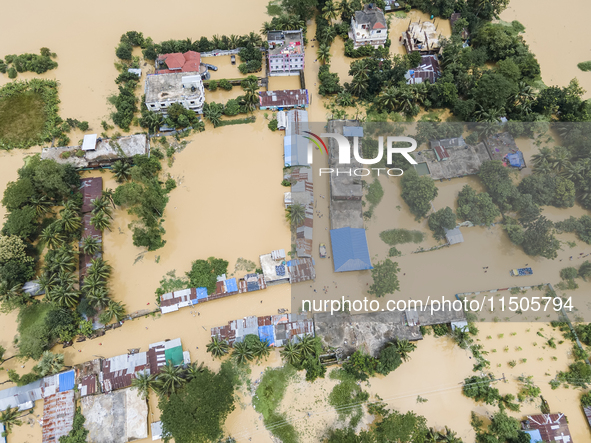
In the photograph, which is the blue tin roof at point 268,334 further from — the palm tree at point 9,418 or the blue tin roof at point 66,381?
the palm tree at point 9,418

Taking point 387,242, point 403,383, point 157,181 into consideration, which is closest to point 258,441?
point 403,383

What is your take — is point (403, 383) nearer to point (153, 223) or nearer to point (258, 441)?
point (258, 441)

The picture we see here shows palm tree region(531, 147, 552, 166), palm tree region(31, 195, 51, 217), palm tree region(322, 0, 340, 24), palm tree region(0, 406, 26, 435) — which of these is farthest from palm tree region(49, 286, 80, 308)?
palm tree region(531, 147, 552, 166)

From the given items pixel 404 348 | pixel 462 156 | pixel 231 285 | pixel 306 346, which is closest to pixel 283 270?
pixel 231 285

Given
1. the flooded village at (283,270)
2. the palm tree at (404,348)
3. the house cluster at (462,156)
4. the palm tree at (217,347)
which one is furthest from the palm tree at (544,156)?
the palm tree at (217,347)

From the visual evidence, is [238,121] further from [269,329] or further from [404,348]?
[404,348]

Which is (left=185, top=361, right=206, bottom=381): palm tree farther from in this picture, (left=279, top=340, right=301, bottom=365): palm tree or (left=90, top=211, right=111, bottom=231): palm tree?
(left=90, top=211, right=111, bottom=231): palm tree
